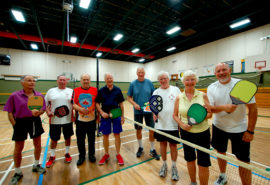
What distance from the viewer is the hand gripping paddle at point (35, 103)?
2.13 m

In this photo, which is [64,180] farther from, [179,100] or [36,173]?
[179,100]

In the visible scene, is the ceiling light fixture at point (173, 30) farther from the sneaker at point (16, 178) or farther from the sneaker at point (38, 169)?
the sneaker at point (16, 178)

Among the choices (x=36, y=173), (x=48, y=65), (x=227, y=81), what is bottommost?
(x=36, y=173)

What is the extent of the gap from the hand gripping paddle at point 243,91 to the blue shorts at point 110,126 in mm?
2152

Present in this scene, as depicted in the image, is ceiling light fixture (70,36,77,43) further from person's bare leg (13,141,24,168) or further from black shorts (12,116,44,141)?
person's bare leg (13,141,24,168)

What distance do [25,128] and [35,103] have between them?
1.69ft

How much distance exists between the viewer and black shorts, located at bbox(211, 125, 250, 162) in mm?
1630

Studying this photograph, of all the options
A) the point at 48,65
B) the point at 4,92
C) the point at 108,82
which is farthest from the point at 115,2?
the point at 4,92

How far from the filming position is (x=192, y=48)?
14.7 m

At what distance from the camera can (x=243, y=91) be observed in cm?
131

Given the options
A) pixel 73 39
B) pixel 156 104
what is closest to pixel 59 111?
pixel 156 104

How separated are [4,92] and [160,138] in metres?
18.1

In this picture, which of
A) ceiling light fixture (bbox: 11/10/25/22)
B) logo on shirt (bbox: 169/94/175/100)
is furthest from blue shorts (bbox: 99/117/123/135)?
ceiling light fixture (bbox: 11/10/25/22)

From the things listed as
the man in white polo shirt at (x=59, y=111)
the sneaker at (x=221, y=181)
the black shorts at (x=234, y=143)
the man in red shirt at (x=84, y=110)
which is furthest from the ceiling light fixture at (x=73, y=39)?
the sneaker at (x=221, y=181)
